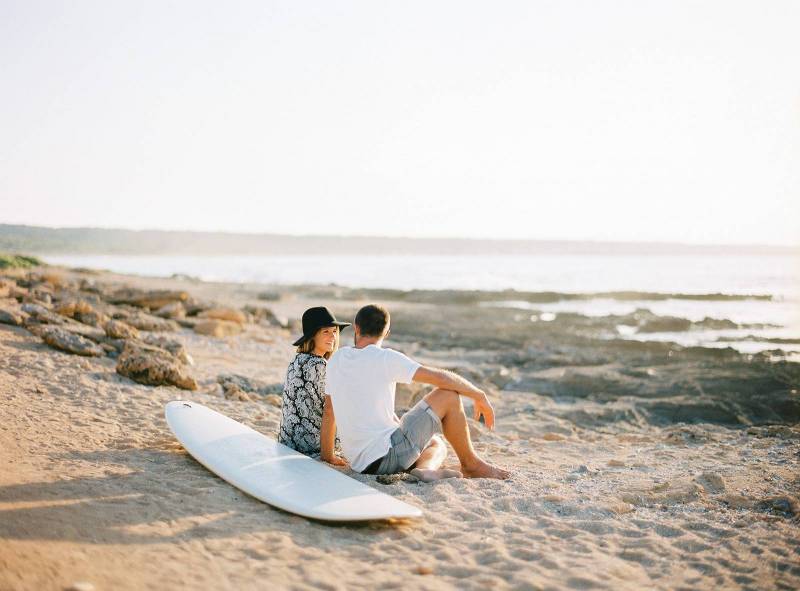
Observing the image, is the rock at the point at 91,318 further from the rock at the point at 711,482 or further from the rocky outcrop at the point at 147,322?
the rock at the point at 711,482

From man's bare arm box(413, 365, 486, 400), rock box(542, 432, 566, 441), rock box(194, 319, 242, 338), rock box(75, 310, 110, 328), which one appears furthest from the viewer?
rock box(194, 319, 242, 338)

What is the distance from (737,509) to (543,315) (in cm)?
1563

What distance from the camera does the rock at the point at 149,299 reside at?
13.6m

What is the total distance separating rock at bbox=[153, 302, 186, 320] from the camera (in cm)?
1241

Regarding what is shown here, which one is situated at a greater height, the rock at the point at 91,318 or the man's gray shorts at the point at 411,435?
the rock at the point at 91,318

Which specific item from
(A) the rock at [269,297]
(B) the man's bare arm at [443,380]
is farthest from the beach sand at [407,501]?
(A) the rock at [269,297]

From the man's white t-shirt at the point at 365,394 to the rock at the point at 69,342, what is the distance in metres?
4.45

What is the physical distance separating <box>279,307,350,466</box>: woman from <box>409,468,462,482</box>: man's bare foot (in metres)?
0.55

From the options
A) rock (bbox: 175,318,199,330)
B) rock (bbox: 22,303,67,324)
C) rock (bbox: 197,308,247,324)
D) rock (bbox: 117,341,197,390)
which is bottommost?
rock (bbox: 117,341,197,390)

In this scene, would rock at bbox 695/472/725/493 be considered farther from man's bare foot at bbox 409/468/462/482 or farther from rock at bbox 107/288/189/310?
rock at bbox 107/288/189/310

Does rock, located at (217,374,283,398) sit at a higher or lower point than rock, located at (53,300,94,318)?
lower

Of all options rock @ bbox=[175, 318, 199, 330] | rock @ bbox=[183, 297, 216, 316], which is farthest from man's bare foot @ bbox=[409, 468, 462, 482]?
rock @ bbox=[183, 297, 216, 316]

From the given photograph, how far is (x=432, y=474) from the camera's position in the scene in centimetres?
473

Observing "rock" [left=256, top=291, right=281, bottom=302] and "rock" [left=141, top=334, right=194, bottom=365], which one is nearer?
"rock" [left=141, top=334, right=194, bottom=365]
